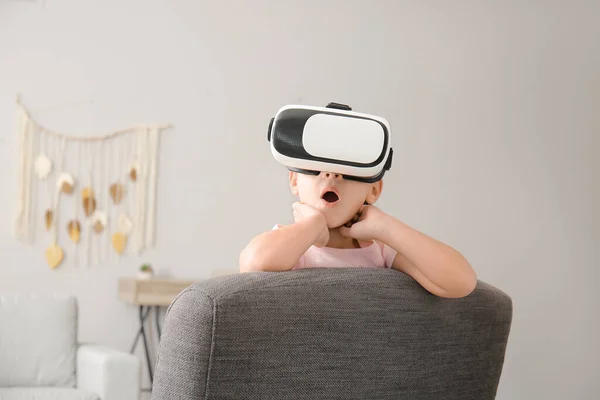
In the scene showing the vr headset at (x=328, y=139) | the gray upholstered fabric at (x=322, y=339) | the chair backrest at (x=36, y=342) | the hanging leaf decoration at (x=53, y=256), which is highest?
the vr headset at (x=328, y=139)

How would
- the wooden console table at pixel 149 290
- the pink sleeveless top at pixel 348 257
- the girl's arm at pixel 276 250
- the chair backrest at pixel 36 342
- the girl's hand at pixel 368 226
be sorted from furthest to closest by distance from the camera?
the wooden console table at pixel 149 290, the chair backrest at pixel 36 342, the pink sleeveless top at pixel 348 257, the girl's hand at pixel 368 226, the girl's arm at pixel 276 250

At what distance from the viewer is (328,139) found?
125cm

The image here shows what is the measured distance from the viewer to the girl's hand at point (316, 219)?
137 cm

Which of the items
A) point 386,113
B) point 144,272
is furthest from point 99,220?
point 386,113

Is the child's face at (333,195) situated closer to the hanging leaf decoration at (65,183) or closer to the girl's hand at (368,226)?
the girl's hand at (368,226)

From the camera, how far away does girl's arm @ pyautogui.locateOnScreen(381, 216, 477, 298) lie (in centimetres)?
123

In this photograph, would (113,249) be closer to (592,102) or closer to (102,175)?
(102,175)

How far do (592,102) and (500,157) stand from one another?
64 cm

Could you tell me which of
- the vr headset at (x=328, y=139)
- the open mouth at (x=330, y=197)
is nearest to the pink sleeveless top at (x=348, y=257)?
the open mouth at (x=330, y=197)

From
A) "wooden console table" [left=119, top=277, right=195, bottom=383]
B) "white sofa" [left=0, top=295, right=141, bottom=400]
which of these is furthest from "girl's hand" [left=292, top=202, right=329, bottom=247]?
"wooden console table" [left=119, top=277, right=195, bottom=383]

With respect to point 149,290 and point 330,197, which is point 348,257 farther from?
point 149,290

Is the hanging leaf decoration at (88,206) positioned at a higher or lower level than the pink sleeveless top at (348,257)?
lower

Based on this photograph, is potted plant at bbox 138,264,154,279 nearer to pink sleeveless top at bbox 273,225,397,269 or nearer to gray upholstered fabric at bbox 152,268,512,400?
pink sleeveless top at bbox 273,225,397,269

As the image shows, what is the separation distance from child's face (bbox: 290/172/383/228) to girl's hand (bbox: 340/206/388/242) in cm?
2
